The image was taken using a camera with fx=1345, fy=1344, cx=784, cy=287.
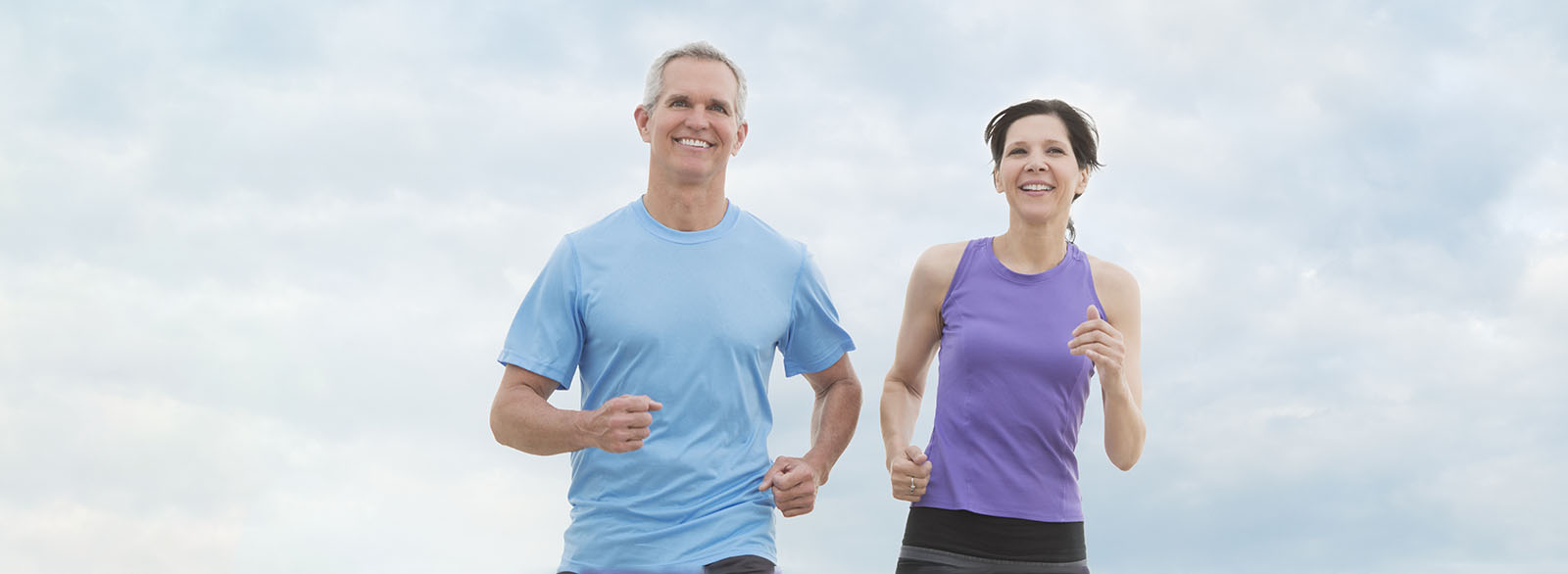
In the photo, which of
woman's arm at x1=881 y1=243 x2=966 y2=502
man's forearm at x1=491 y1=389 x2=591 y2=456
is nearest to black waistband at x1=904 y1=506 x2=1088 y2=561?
woman's arm at x1=881 y1=243 x2=966 y2=502

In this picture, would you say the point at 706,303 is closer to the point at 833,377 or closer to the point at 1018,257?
the point at 833,377

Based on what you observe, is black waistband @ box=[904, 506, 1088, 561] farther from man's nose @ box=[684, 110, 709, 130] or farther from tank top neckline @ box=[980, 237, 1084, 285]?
man's nose @ box=[684, 110, 709, 130]

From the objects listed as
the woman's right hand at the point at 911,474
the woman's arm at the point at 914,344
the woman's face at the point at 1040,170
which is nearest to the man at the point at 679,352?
the woman's right hand at the point at 911,474

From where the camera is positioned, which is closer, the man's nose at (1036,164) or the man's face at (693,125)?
the man's face at (693,125)

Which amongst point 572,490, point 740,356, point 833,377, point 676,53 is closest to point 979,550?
point 833,377

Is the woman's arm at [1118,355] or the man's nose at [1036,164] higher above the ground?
the man's nose at [1036,164]

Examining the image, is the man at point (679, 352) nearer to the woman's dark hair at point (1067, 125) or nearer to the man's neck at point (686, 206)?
the man's neck at point (686, 206)

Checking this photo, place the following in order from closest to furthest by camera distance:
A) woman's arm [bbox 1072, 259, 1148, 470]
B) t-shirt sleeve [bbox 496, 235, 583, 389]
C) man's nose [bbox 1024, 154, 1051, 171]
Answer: t-shirt sleeve [bbox 496, 235, 583, 389], woman's arm [bbox 1072, 259, 1148, 470], man's nose [bbox 1024, 154, 1051, 171]

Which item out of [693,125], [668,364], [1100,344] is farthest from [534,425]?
[1100,344]

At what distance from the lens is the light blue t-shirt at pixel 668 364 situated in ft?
16.9

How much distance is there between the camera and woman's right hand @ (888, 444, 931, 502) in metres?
5.71

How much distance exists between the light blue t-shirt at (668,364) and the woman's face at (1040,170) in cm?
112

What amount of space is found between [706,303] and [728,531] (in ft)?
2.98

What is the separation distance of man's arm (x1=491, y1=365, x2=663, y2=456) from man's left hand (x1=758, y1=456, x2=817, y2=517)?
56 cm
